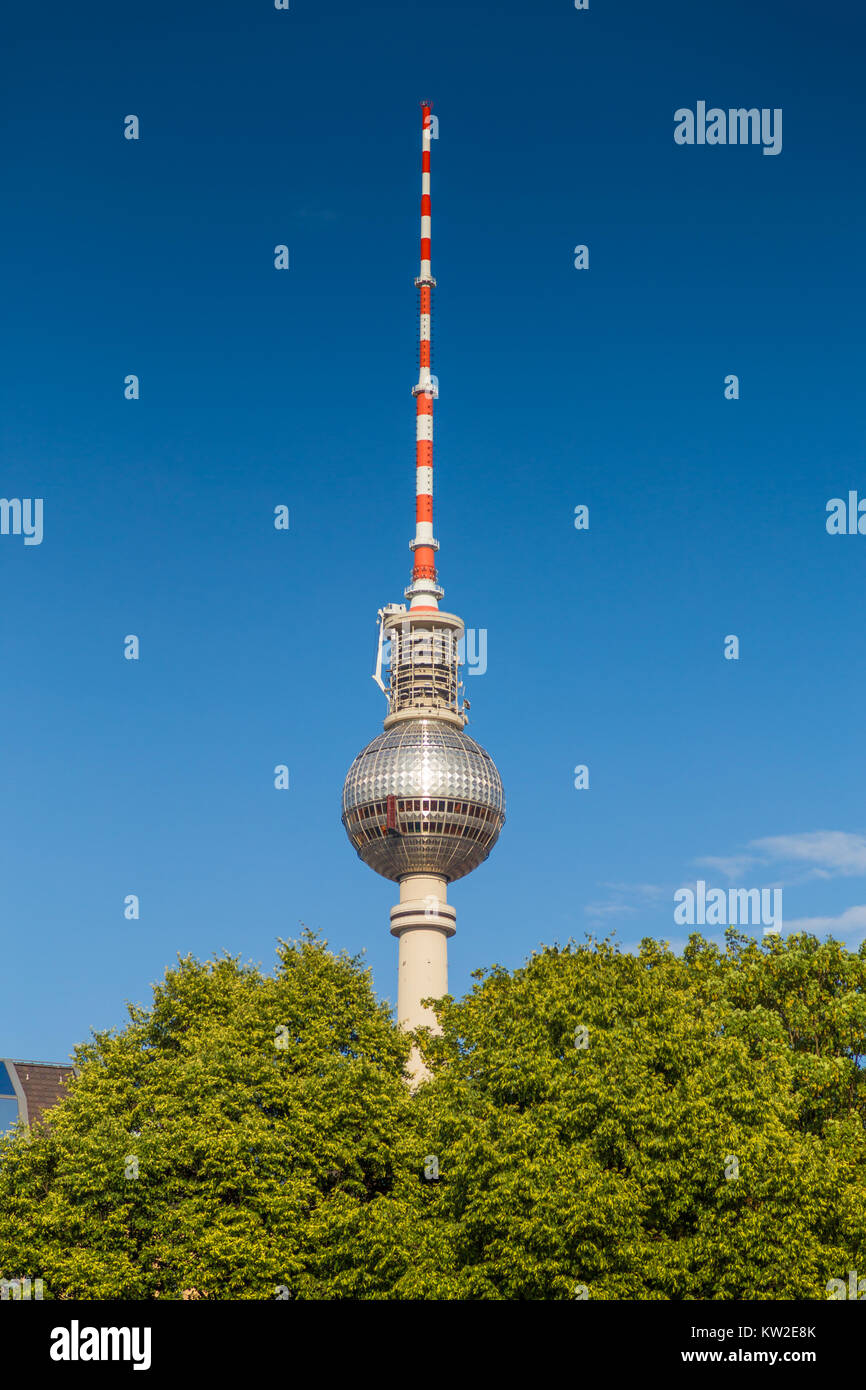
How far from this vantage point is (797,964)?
57375 millimetres

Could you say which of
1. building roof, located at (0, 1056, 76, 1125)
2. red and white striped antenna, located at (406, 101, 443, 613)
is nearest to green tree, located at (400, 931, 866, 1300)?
building roof, located at (0, 1056, 76, 1125)

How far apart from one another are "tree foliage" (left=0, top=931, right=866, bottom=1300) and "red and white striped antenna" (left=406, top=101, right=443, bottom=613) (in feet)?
200

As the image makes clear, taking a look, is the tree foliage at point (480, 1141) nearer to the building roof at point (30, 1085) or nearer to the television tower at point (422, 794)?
the building roof at point (30, 1085)

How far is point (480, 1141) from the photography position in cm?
4569

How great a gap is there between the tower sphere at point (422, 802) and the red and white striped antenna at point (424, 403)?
13.9m

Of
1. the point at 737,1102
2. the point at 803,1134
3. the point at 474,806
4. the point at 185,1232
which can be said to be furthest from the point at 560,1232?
the point at 474,806

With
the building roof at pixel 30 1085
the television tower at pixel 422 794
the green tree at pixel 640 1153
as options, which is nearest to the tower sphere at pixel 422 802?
the television tower at pixel 422 794

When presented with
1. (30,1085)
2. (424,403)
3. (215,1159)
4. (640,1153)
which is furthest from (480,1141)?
(424,403)

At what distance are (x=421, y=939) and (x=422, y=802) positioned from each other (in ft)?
33.3

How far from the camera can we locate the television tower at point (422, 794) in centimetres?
11200

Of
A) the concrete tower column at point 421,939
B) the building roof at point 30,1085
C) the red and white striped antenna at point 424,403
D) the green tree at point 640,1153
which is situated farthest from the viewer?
the red and white striped antenna at point 424,403
